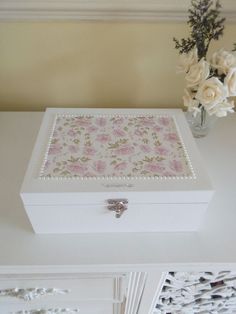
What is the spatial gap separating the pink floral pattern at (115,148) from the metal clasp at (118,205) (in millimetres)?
52

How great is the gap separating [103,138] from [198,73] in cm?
26

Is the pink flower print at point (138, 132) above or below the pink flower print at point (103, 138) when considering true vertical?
above

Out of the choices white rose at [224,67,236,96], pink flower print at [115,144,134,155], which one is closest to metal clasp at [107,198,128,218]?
pink flower print at [115,144,134,155]

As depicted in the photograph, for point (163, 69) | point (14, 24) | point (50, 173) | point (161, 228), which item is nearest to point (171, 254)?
point (161, 228)

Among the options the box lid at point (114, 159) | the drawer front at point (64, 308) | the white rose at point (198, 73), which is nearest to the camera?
the box lid at point (114, 159)

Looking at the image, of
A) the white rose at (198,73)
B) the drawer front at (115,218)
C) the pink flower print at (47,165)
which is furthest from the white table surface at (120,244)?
the white rose at (198,73)

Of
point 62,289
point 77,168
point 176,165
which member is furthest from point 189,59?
point 62,289

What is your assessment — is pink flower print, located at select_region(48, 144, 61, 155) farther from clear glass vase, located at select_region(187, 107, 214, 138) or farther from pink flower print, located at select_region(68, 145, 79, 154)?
clear glass vase, located at select_region(187, 107, 214, 138)

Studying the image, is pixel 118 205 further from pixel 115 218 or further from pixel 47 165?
pixel 47 165

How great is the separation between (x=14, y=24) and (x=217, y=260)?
760 millimetres

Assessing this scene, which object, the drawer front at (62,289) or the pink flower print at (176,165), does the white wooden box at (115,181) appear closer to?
the pink flower print at (176,165)

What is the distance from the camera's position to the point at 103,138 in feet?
2.19

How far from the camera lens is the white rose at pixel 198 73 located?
0.66 meters

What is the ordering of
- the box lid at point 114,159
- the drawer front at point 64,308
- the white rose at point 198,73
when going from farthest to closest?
the drawer front at point 64,308 → the white rose at point 198,73 → the box lid at point 114,159
